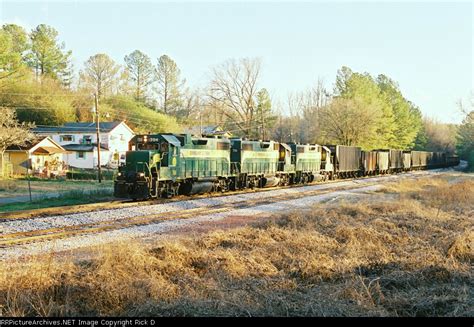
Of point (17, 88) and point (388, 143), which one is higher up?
point (17, 88)

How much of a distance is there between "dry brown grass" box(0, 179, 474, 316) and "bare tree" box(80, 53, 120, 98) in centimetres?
6975

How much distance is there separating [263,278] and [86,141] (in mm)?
54823

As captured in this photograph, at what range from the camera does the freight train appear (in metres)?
21.1

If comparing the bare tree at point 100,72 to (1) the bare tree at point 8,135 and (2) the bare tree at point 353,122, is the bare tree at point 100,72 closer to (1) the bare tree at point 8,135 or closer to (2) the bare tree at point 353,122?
(1) the bare tree at point 8,135

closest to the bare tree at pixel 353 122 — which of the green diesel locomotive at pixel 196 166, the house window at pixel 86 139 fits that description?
the green diesel locomotive at pixel 196 166

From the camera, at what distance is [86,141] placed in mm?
58844

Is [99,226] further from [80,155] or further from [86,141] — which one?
[86,141]

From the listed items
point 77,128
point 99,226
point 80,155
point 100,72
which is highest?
point 100,72

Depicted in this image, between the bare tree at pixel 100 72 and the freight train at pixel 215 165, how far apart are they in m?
47.1

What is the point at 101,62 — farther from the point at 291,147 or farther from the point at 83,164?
the point at 291,147

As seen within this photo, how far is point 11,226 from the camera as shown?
47.1ft

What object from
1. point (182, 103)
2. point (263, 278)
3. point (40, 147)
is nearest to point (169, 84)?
point (182, 103)
